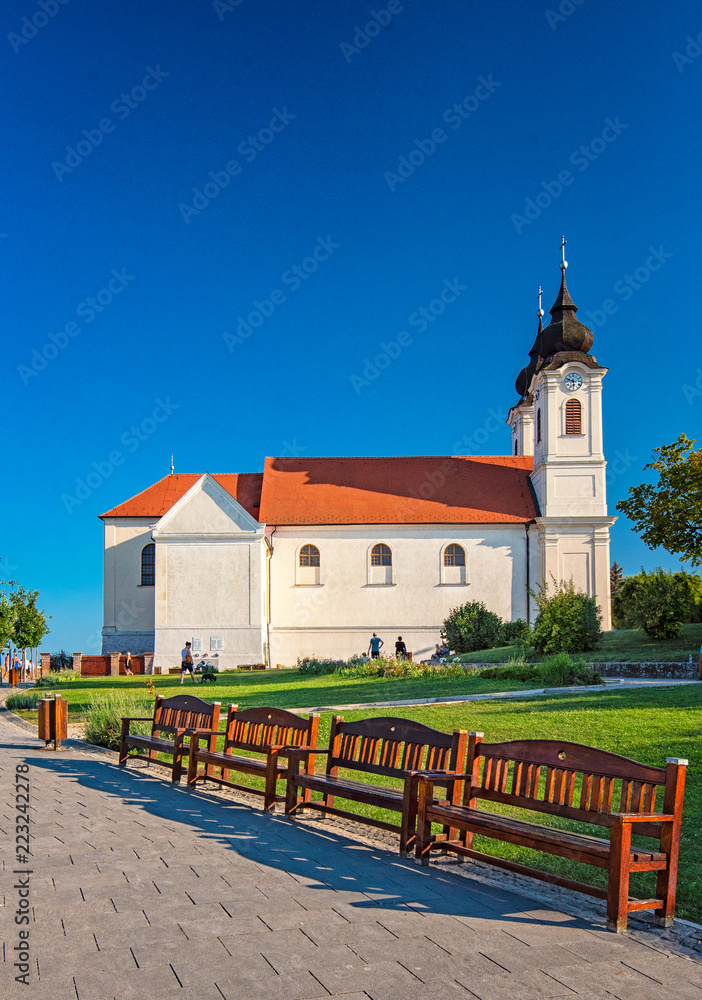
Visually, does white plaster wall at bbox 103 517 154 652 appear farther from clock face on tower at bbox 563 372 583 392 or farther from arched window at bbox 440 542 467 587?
clock face on tower at bbox 563 372 583 392

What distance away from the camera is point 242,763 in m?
8.77

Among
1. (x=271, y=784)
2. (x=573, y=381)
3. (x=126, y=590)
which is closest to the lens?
(x=271, y=784)

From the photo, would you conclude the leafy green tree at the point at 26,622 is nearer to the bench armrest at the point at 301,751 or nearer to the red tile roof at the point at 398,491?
the red tile roof at the point at 398,491

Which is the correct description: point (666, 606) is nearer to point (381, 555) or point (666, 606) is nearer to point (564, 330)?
point (381, 555)

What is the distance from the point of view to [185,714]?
10.8 metres

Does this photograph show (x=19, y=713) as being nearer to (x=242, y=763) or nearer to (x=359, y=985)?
(x=242, y=763)

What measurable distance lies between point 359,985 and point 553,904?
72.2 inches

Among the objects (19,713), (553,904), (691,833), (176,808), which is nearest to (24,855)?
(176,808)

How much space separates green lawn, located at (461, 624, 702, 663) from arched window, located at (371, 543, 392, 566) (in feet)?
30.9

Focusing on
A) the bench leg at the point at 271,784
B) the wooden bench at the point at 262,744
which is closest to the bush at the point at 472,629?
the wooden bench at the point at 262,744

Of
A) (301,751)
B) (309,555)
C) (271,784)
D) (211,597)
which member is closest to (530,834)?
(301,751)

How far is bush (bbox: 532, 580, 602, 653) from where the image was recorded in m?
24.4

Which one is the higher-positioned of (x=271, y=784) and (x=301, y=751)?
(x=301, y=751)

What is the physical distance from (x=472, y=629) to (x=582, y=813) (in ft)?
95.8
